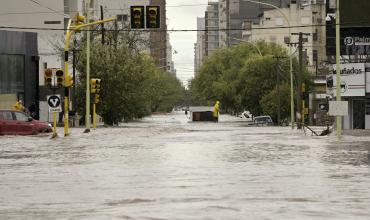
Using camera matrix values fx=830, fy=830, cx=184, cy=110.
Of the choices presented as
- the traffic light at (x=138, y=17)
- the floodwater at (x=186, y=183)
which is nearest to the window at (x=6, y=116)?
the traffic light at (x=138, y=17)

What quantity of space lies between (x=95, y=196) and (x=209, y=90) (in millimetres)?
108712

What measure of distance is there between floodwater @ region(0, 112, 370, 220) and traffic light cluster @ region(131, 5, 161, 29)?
9439mm

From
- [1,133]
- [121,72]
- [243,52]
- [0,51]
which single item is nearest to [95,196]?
[1,133]

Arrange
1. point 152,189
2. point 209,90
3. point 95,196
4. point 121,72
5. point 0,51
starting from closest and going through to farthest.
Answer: point 95,196 < point 152,189 < point 0,51 < point 121,72 < point 209,90

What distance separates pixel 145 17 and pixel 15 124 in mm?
9071

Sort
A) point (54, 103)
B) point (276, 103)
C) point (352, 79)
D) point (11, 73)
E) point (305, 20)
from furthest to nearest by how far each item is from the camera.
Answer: point (305, 20) < point (276, 103) < point (352, 79) < point (11, 73) < point (54, 103)

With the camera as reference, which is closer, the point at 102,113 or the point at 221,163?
the point at 221,163

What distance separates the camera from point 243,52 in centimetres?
11412

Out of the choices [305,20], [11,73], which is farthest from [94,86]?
[305,20]

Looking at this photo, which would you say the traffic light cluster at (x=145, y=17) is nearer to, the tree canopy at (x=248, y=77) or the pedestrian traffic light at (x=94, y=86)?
the pedestrian traffic light at (x=94, y=86)

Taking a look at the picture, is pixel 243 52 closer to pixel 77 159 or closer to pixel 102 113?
pixel 102 113

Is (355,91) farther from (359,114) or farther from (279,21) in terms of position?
(279,21)

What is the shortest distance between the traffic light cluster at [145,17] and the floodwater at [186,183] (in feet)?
31.0

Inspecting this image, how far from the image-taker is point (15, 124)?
4088cm
